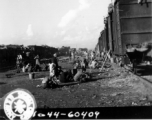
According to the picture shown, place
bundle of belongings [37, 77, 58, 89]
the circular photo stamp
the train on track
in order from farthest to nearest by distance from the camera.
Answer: the train on track < bundle of belongings [37, 77, 58, 89] < the circular photo stamp

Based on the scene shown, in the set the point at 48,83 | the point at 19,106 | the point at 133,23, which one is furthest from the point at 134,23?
the point at 19,106

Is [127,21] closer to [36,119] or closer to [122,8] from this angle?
[122,8]

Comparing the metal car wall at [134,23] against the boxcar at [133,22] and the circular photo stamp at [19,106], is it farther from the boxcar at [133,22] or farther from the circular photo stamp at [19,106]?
the circular photo stamp at [19,106]

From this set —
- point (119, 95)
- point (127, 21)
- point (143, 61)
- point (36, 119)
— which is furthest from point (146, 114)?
point (127, 21)

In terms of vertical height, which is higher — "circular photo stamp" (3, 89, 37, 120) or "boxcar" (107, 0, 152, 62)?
"boxcar" (107, 0, 152, 62)

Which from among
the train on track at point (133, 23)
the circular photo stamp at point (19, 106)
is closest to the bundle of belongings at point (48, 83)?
the circular photo stamp at point (19, 106)

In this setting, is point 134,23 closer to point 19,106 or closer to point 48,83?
point 48,83

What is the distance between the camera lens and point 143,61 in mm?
8078

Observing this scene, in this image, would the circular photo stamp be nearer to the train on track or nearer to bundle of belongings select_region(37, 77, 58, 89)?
bundle of belongings select_region(37, 77, 58, 89)

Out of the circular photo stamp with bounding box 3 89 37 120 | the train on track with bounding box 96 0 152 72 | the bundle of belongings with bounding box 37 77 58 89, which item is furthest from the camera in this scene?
the train on track with bounding box 96 0 152 72

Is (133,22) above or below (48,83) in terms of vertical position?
above

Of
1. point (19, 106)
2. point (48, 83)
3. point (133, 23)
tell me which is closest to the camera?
point (19, 106)

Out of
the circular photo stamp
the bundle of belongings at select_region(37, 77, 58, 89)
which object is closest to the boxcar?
the bundle of belongings at select_region(37, 77, 58, 89)

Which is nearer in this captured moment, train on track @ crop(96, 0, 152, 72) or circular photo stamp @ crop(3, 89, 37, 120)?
circular photo stamp @ crop(3, 89, 37, 120)
